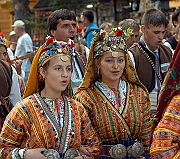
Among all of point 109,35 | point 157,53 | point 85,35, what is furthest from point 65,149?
point 85,35

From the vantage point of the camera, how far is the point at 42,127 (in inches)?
136

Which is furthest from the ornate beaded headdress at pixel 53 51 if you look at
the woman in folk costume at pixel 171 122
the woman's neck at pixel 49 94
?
the woman in folk costume at pixel 171 122

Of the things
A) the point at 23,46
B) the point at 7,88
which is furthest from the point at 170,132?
the point at 23,46

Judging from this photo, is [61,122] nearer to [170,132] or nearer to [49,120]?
[49,120]

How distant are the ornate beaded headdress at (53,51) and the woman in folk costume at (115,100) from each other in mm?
391

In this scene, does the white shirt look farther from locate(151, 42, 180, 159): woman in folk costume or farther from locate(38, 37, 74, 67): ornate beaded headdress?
locate(151, 42, 180, 159): woman in folk costume

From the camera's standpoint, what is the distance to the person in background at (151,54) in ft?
16.7

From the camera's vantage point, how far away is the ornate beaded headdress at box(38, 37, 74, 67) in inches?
143

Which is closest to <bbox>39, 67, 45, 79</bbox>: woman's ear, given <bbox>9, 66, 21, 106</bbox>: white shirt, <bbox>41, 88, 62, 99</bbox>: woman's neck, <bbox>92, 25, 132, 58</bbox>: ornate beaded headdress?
<bbox>41, 88, 62, 99</bbox>: woman's neck

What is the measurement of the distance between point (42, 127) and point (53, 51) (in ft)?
1.92

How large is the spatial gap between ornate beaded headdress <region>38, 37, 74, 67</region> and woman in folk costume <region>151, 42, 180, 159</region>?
3.25ft

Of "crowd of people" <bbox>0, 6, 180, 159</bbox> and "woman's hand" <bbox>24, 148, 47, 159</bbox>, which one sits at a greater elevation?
"crowd of people" <bbox>0, 6, 180, 159</bbox>

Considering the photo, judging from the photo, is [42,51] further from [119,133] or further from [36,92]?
[119,133]

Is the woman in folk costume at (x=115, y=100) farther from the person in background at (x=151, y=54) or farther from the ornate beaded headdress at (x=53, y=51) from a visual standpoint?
the person in background at (x=151, y=54)
